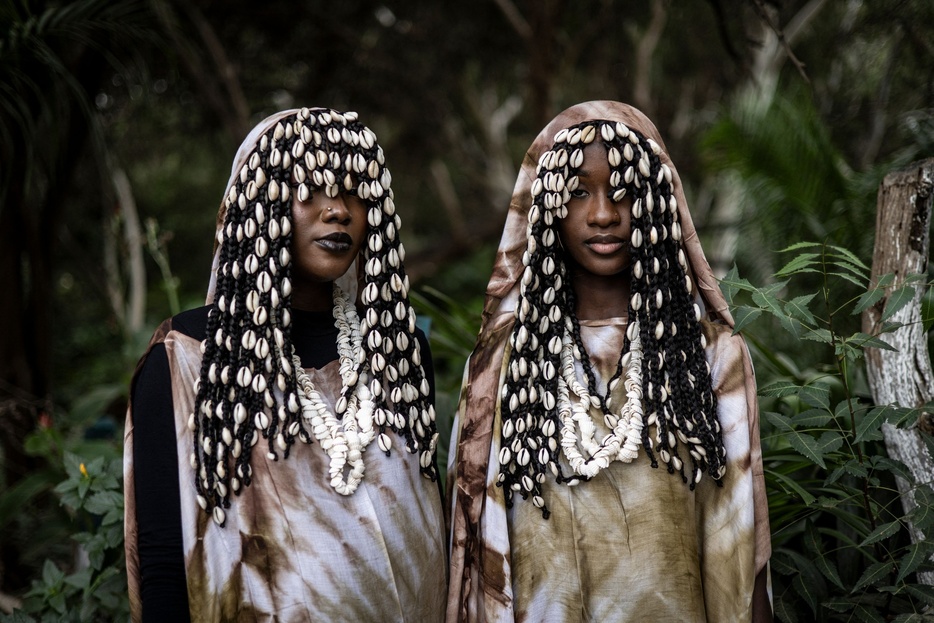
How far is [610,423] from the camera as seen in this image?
198 cm

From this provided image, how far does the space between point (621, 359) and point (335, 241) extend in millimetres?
785

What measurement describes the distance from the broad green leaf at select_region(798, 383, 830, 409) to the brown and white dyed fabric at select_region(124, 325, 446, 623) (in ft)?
3.64

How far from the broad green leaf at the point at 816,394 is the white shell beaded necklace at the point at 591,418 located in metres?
0.48

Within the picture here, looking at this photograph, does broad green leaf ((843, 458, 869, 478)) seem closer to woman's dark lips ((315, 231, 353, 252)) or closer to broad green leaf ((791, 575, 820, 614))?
broad green leaf ((791, 575, 820, 614))

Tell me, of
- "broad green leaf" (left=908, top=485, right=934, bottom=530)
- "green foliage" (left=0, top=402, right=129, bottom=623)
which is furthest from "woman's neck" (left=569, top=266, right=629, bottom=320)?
"green foliage" (left=0, top=402, right=129, bottom=623)

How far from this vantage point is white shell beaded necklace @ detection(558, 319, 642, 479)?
194 cm

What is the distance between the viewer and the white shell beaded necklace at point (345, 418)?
1864 mm

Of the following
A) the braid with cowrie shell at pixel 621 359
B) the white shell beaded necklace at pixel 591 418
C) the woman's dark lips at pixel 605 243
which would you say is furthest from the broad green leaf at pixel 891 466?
the woman's dark lips at pixel 605 243

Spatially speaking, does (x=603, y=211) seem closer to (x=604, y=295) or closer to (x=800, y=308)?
(x=604, y=295)

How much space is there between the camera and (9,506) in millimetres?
3135

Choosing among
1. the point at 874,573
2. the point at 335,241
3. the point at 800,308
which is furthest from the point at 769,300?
the point at 335,241

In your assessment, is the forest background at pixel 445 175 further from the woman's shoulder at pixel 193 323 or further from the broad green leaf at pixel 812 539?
Result: the woman's shoulder at pixel 193 323

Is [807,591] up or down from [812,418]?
down

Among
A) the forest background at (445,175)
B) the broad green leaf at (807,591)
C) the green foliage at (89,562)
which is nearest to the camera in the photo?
the broad green leaf at (807,591)
